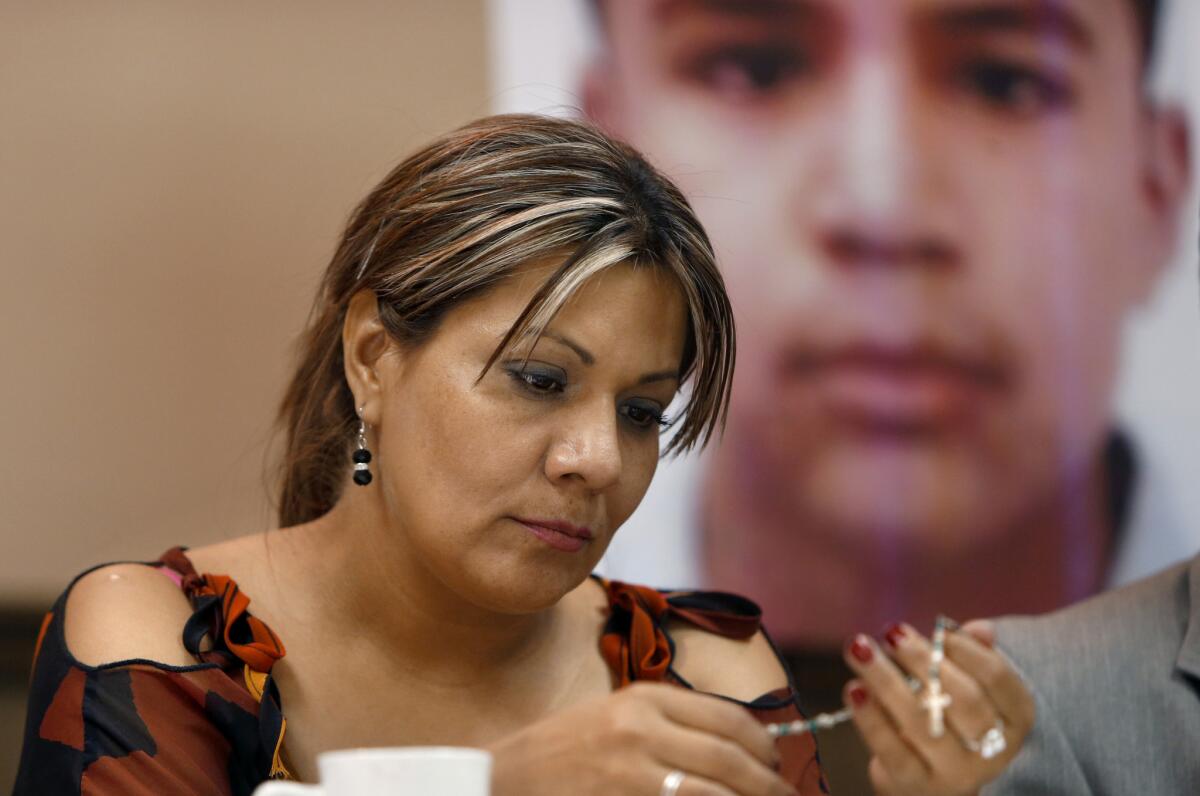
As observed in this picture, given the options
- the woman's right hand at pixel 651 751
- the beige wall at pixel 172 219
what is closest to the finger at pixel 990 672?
the woman's right hand at pixel 651 751

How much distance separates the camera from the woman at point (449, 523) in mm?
1214

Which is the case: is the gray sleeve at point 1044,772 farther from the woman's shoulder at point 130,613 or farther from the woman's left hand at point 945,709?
the woman's shoulder at point 130,613

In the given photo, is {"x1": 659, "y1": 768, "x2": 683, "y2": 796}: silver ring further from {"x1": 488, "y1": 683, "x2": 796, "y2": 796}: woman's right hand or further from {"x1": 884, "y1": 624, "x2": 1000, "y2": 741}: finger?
{"x1": 884, "y1": 624, "x2": 1000, "y2": 741}: finger

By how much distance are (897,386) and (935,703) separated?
1.25 metres

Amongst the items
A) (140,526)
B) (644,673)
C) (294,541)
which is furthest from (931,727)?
(140,526)

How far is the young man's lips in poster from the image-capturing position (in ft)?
6.89

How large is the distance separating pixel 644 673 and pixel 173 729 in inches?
20.1

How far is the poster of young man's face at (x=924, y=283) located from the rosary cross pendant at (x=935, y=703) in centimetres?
120

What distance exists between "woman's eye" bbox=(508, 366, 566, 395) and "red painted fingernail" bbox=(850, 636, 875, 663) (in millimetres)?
433

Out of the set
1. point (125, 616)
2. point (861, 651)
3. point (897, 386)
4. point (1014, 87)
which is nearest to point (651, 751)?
point (861, 651)

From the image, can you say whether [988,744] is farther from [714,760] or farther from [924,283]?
[924,283]

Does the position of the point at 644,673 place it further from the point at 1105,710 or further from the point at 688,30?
the point at 688,30

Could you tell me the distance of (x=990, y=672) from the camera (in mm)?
918

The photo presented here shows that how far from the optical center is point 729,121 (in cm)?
215
